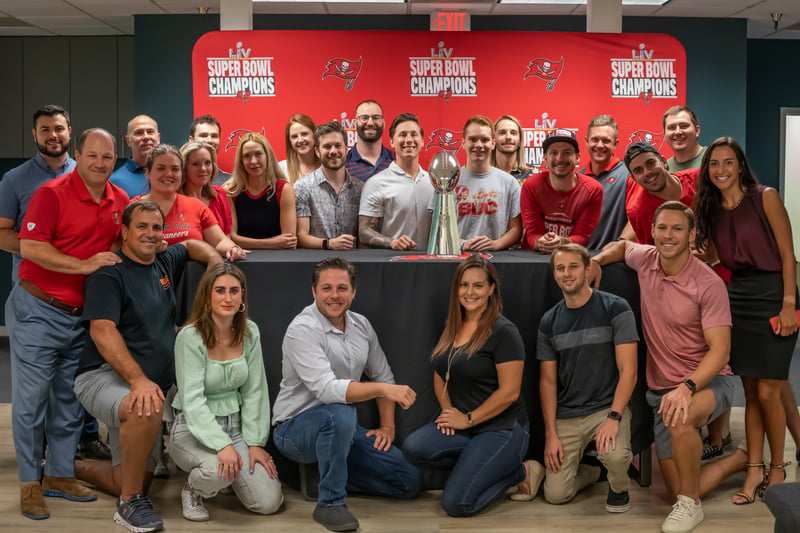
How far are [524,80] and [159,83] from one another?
3.47 metres

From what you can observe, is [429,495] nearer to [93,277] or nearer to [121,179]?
[93,277]

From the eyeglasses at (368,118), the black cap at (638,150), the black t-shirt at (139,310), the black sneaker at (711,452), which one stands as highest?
the eyeglasses at (368,118)

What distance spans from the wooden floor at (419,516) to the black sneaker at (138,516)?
0.04 metres

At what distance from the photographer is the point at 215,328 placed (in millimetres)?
2986

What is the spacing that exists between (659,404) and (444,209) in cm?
117

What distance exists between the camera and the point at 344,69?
628 centimetres


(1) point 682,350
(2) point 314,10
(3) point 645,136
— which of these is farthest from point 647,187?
(2) point 314,10

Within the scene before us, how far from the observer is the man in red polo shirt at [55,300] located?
3.05 metres

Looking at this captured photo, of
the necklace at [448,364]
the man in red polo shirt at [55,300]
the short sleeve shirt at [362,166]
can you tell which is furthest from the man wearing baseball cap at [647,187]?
the man in red polo shirt at [55,300]

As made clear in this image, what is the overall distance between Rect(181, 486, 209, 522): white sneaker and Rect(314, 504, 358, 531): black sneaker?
423 mm

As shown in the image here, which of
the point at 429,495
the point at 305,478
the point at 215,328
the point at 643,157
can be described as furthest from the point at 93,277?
the point at 643,157

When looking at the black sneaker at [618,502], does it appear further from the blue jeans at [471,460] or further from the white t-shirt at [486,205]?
the white t-shirt at [486,205]

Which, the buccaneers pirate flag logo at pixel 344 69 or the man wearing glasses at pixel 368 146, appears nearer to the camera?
the man wearing glasses at pixel 368 146

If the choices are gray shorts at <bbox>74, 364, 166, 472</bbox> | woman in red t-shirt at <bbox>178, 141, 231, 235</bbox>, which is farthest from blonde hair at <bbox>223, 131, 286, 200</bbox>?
gray shorts at <bbox>74, 364, 166, 472</bbox>
